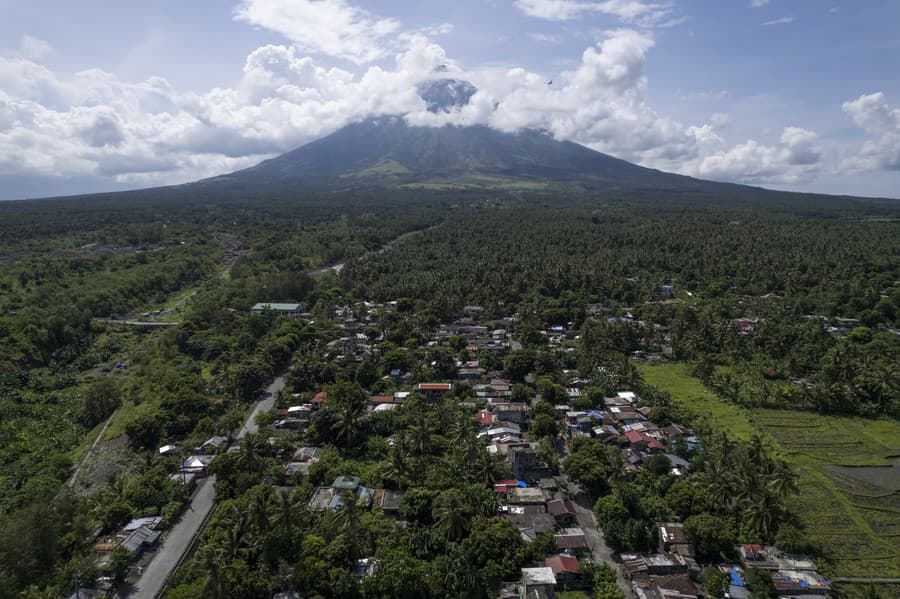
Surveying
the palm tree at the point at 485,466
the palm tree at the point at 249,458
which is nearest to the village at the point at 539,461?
the palm tree at the point at 485,466

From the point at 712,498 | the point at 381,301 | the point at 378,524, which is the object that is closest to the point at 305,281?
the point at 381,301

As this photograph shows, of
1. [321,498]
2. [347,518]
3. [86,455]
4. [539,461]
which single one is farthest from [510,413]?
[86,455]

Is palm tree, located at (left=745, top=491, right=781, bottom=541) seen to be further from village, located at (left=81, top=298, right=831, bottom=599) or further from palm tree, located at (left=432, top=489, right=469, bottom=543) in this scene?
palm tree, located at (left=432, top=489, right=469, bottom=543)

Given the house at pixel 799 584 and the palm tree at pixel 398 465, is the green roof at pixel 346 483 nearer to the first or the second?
the palm tree at pixel 398 465

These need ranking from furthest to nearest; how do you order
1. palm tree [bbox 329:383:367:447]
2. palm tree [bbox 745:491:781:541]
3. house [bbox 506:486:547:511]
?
1. palm tree [bbox 329:383:367:447]
2. house [bbox 506:486:547:511]
3. palm tree [bbox 745:491:781:541]

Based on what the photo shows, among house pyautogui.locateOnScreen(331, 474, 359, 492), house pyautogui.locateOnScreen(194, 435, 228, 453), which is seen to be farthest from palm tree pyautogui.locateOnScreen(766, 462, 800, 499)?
house pyautogui.locateOnScreen(194, 435, 228, 453)

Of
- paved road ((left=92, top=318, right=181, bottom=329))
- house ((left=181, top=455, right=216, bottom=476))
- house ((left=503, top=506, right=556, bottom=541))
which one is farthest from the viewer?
paved road ((left=92, top=318, right=181, bottom=329))

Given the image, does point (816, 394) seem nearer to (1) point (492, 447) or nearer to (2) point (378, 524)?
(1) point (492, 447)
